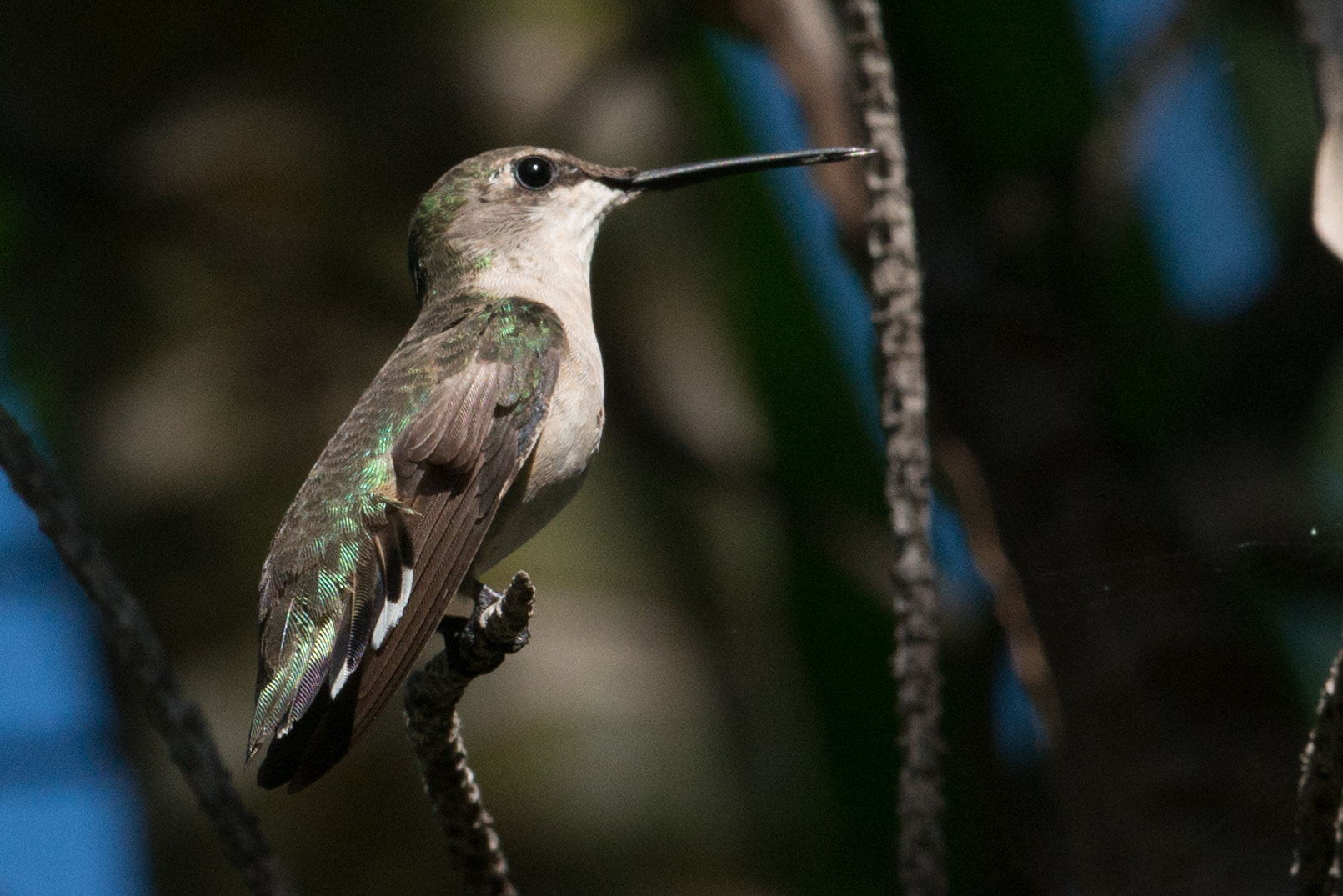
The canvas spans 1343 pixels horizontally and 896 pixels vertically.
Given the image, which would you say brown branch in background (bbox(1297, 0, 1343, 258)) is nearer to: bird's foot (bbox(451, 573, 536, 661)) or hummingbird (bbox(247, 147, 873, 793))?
hummingbird (bbox(247, 147, 873, 793))

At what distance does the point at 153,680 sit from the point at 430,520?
2.28 feet

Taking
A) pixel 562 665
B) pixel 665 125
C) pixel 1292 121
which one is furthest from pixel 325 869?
pixel 1292 121

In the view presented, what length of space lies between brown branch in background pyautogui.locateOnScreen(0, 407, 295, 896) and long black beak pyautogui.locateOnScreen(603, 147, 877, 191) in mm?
1892

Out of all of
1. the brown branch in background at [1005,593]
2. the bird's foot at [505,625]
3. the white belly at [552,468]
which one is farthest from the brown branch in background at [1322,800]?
the white belly at [552,468]

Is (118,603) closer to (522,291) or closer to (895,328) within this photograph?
(895,328)

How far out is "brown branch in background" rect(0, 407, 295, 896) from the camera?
7.00 feet

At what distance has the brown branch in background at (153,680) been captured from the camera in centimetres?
213

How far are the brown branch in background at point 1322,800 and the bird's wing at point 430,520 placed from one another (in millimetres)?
A: 1339

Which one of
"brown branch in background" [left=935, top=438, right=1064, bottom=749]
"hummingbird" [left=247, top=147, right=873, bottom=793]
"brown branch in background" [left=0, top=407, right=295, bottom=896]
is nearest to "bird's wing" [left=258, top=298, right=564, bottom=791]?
"hummingbird" [left=247, top=147, right=873, bottom=793]

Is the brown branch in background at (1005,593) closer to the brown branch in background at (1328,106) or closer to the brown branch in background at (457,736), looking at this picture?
the brown branch in background at (1328,106)

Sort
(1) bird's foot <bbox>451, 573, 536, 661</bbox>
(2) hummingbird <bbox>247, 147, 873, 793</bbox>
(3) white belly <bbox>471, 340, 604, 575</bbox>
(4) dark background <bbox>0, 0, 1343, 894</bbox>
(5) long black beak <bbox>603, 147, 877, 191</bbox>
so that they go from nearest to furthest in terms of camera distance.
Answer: (1) bird's foot <bbox>451, 573, 536, 661</bbox> → (2) hummingbird <bbox>247, 147, 873, 793</bbox> → (3) white belly <bbox>471, 340, 604, 575</bbox> → (5) long black beak <bbox>603, 147, 877, 191</bbox> → (4) dark background <bbox>0, 0, 1343, 894</bbox>

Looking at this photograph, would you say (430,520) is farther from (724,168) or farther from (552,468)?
(724,168)

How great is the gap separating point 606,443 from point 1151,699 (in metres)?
3.12

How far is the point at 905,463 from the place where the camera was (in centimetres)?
241
